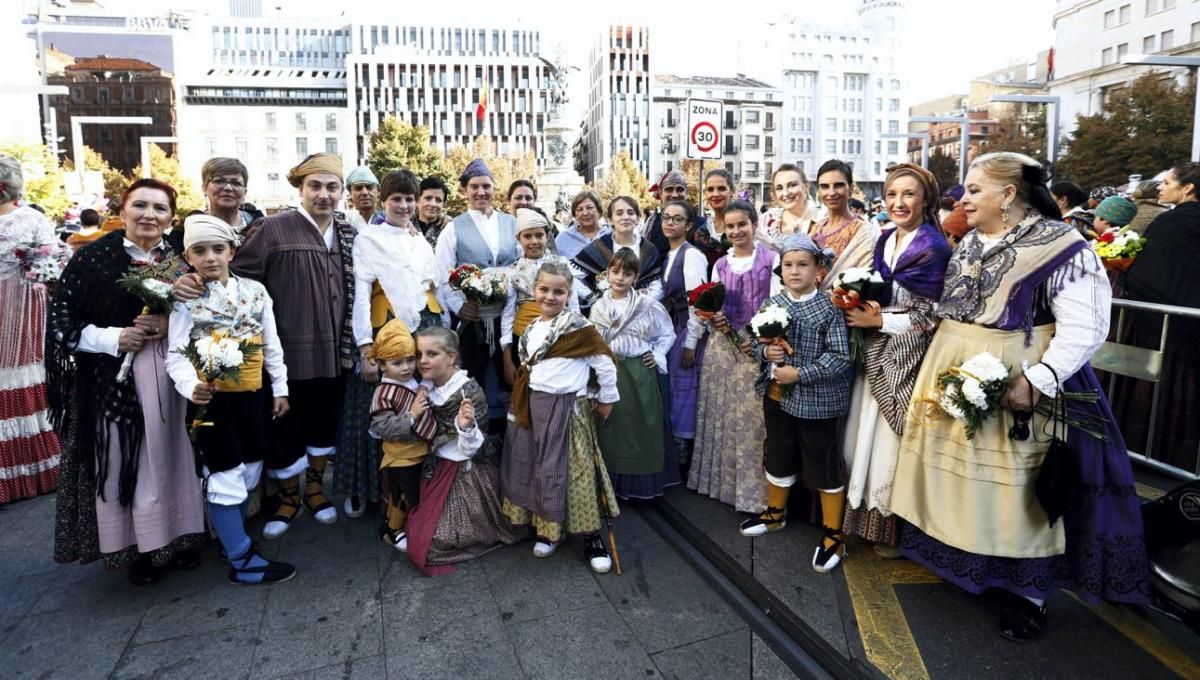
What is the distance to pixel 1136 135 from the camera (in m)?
28.6

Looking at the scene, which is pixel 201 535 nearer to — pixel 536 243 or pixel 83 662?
pixel 83 662

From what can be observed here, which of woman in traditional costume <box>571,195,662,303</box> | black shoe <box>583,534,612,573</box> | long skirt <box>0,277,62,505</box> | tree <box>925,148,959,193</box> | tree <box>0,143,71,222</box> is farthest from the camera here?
tree <box>925,148,959,193</box>

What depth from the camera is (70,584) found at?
3793 mm

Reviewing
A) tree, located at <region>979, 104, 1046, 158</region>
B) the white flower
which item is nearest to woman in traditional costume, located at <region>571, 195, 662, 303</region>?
the white flower

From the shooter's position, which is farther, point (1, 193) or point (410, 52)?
point (410, 52)

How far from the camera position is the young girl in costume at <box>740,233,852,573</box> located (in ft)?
12.9

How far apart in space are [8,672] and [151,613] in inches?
22.5

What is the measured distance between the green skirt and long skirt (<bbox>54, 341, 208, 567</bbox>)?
8.10 feet

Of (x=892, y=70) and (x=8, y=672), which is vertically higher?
(x=892, y=70)

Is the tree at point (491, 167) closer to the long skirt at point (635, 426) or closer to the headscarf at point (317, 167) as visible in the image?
the headscarf at point (317, 167)

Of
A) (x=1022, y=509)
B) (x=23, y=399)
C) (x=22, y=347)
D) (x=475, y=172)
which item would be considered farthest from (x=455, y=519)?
(x=22, y=347)

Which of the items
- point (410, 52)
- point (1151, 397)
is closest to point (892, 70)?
point (410, 52)

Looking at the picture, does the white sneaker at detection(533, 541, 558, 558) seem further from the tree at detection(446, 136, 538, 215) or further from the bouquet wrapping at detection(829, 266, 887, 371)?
the tree at detection(446, 136, 538, 215)

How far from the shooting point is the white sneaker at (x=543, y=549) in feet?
13.3
